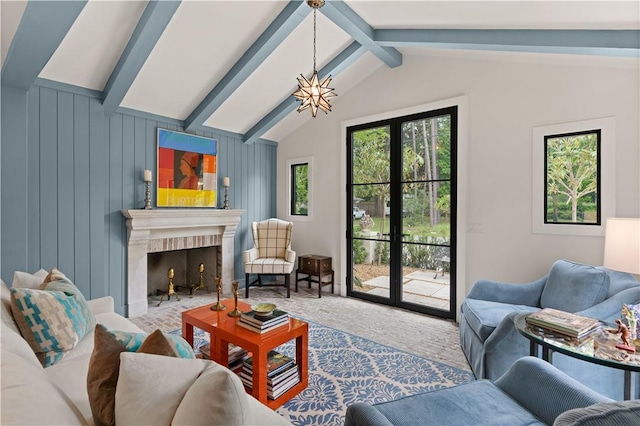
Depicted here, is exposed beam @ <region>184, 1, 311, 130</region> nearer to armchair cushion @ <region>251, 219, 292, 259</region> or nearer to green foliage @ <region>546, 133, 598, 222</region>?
armchair cushion @ <region>251, 219, 292, 259</region>

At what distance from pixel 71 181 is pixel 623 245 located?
15.7 feet

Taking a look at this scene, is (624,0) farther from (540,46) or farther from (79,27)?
(79,27)

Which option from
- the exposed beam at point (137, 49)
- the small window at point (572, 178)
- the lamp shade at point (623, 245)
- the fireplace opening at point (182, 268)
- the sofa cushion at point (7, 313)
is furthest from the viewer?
the fireplace opening at point (182, 268)

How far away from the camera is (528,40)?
266cm

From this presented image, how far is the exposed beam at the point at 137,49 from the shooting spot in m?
2.56

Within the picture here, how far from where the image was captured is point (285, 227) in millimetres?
5055

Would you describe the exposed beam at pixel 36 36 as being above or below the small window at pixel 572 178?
above

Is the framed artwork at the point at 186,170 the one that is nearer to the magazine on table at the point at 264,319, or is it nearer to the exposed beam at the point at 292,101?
the exposed beam at the point at 292,101

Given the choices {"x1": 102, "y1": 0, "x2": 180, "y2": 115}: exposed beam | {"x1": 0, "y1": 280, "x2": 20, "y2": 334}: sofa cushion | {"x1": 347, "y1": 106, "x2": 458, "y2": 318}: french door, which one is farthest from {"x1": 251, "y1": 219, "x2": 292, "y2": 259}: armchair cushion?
{"x1": 0, "y1": 280, "x2": 20, "y2": 334}: sofa cushion

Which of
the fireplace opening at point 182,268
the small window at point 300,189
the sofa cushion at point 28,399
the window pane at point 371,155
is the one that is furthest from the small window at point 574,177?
the fireplace opening at point 182,268

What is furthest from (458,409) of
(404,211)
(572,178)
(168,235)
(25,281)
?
(168,235)

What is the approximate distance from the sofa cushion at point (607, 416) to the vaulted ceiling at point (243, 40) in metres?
2.49

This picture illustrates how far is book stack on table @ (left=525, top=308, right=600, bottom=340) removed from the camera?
1.77m

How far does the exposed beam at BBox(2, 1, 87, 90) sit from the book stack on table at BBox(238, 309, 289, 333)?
2379 mm
